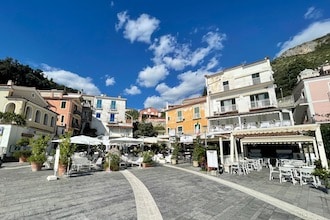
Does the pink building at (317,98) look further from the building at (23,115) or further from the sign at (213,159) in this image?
the building at (23,115)

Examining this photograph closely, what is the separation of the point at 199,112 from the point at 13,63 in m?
44.6

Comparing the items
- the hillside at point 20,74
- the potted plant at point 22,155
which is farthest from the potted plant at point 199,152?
the hillside at point 20,74

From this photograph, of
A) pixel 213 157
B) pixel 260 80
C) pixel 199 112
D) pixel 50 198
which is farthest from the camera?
pixel 199 112

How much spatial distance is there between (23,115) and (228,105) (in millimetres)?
27995

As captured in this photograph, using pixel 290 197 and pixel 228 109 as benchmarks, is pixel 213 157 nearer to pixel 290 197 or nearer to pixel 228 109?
pixel 290 197

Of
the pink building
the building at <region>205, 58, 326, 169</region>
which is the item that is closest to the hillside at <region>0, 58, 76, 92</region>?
the building at <region>205, 58, 326, 169</region>

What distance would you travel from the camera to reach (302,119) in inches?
1070

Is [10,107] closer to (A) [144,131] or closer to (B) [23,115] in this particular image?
(B) [23,115]

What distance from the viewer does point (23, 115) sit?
845 inches

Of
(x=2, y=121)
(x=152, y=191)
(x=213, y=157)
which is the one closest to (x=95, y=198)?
(x=152, y=191)

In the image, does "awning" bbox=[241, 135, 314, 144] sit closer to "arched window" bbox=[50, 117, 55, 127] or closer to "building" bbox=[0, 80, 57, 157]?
"building" bbox=[0, 80, 57, 157]

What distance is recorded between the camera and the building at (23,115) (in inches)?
712

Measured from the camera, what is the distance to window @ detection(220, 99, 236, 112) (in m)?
27.7

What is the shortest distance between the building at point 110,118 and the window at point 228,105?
74.3 feet
